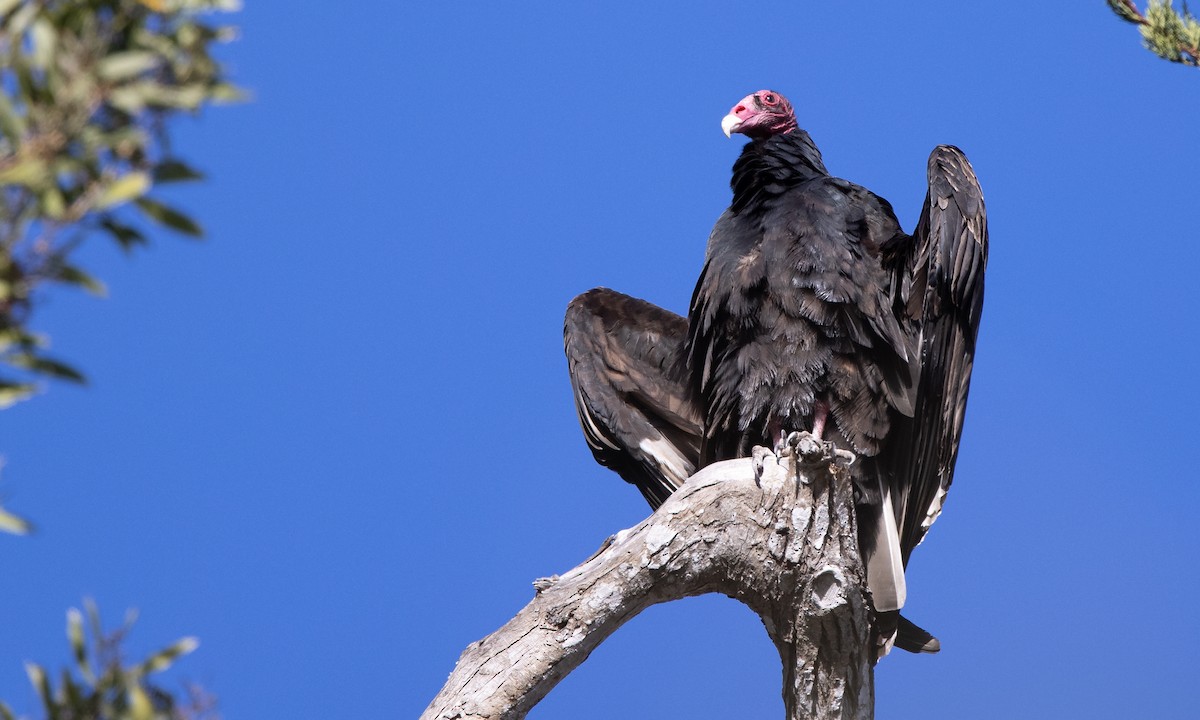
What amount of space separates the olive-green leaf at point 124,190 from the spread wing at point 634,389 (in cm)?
285

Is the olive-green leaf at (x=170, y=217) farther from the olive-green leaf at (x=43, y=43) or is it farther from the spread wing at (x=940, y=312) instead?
the spread wing at (x=940, y=312)

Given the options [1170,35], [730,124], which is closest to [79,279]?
[1170,35]

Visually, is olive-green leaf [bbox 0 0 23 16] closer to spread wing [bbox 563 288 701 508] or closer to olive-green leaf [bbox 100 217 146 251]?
olive-green leaf [bbox 100 217 146 251]

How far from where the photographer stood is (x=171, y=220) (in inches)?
41.9

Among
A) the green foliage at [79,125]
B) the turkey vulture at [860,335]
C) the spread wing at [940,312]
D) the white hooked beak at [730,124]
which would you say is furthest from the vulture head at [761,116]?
the green foliage at [79,125]

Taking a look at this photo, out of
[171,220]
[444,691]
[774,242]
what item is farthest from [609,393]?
[171,220]

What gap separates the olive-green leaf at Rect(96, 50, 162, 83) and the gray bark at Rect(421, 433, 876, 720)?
2097 mm

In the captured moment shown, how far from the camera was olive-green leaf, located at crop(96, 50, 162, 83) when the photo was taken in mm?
998

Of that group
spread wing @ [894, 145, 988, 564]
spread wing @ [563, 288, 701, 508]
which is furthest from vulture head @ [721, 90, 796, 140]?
spread wing @ [894, 145, 988, 564]

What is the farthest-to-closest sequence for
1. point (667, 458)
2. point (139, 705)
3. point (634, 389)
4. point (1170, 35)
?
point (634, 389) < point (667, 458) < point (1170, 35) < point (139, 705)

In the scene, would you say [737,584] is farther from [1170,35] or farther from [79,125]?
[79,125]

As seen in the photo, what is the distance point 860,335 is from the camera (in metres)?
3.42

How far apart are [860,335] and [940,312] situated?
0.22m

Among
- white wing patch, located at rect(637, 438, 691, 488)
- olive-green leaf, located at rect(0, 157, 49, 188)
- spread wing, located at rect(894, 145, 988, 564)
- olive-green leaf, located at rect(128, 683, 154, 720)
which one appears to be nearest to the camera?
olive-green leaf, located at rect(0, 157, 49, 188)
